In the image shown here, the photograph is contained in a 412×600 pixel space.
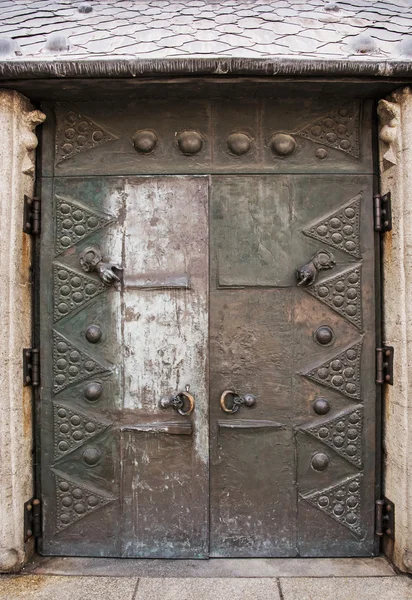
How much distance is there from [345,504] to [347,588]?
0.39 metres

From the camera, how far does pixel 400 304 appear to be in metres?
2.23

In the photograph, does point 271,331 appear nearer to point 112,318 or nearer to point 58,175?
point 112,318

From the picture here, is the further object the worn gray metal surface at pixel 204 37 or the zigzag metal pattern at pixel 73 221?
the zigzag metal pattern at pixel 73 221

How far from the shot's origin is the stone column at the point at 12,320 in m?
2.21

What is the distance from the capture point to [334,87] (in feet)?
7.29

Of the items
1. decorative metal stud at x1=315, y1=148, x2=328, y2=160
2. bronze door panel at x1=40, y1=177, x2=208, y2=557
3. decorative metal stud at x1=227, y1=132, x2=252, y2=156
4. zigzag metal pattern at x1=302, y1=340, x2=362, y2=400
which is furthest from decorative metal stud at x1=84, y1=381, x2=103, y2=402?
decorative metal stud at x1=315, y1=148, x2=328, y2=160

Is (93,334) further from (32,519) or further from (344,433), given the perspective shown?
(344,433)

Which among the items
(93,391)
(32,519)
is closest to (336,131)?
(93,391)

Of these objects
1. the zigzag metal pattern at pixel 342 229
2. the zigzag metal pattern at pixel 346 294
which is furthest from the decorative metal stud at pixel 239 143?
the zigzag metal pattern at pixel 346 294

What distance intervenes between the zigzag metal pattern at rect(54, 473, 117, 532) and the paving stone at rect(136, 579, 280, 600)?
0.45 metres

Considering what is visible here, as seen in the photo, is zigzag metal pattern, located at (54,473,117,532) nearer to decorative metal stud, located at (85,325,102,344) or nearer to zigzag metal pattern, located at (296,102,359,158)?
decorative metal stud, located at (85,325,102,344)

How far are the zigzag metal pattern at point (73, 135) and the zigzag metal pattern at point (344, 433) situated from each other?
6.42 ft

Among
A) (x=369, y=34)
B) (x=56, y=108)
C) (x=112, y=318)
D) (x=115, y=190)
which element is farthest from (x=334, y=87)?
(x=112, y=318)

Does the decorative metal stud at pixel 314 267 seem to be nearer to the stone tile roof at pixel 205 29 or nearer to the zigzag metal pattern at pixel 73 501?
the stone tile roof at pixel 205 29
